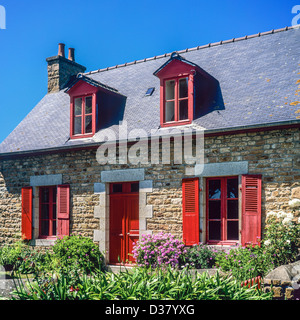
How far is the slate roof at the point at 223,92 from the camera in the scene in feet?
27.9

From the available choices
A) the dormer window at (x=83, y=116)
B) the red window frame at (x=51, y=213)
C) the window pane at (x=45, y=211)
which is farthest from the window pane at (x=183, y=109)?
the window pane at (x=45, y=211)

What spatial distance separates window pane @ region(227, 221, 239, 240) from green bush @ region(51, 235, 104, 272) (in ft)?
9.71

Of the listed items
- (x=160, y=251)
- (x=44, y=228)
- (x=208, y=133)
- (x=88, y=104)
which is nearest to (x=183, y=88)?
(x=208, y=133)

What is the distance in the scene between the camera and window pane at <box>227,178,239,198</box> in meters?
8.56

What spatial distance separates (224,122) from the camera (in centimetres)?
859

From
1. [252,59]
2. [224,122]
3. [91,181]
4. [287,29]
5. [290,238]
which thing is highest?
[287,29]

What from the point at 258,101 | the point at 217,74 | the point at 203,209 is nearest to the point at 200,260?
the point at 203,209

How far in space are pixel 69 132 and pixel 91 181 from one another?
1.78 metres

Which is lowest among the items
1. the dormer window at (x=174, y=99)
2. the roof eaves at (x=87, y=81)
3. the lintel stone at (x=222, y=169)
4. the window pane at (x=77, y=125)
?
the lintel stone at (x=222, y=169)

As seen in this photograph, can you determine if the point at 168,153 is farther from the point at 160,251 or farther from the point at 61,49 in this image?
the point at 61,49

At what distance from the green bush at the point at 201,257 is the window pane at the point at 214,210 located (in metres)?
0.71

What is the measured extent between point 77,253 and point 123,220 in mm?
1377

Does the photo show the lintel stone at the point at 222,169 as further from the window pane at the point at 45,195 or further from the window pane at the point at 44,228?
the window pane at the point at 44,228

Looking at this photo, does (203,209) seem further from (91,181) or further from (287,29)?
(287,29)
